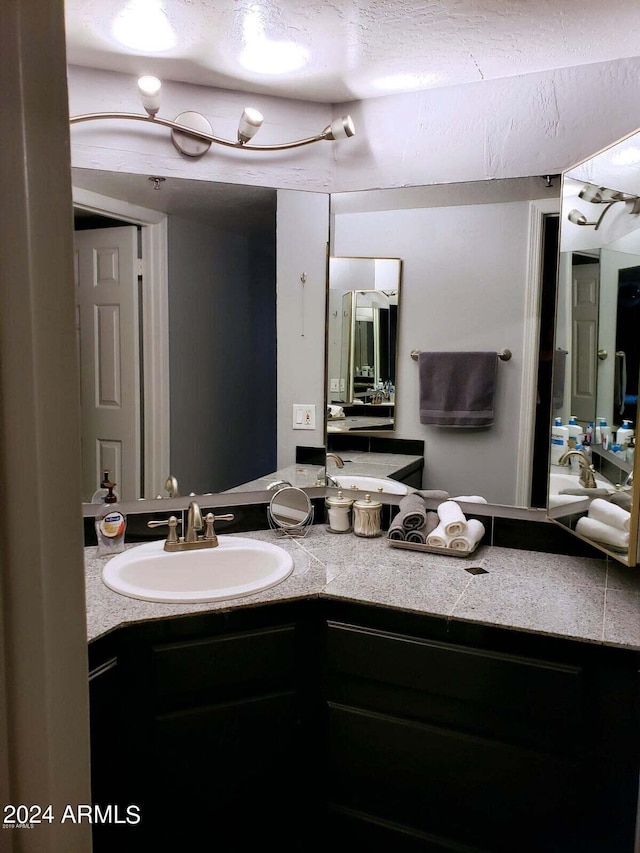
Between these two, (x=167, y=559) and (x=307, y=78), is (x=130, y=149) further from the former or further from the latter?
(x=167, y=559)

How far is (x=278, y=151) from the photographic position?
6.61ft

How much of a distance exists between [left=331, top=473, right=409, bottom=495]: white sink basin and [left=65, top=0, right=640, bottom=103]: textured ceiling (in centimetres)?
129

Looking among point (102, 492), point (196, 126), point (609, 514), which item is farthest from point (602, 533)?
point (196, 126)

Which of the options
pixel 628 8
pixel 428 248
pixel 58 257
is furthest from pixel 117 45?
pixel 58 257

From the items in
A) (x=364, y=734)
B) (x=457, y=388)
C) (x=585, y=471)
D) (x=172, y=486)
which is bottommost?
(x=364, y=734)

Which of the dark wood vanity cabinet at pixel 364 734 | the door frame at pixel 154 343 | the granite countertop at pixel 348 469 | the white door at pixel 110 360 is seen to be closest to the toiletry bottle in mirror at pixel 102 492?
the white door at pixel 110 360

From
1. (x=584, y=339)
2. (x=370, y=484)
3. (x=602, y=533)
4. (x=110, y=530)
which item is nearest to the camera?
(x=602, y=533)

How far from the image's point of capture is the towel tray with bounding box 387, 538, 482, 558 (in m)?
1.84

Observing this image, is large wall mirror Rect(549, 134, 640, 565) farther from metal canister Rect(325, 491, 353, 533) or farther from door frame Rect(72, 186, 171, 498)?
door frame Rect(72, 186, 171, 498)

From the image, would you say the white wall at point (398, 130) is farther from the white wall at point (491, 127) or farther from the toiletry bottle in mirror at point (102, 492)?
the toiletry bottle in mirror at point (102, 492)

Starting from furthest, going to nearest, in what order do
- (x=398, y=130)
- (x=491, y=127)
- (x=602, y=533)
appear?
(x=398, y=130) → (x=491, y=127) → (x=602, y=533)

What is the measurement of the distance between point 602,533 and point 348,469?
34.3 inches

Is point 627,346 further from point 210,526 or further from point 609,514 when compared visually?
point 210,526

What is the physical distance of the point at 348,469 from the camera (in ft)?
7.07
